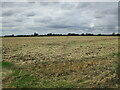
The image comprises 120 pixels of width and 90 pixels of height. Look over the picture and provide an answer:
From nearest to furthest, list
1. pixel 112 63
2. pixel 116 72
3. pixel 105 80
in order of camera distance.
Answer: pixel 105 80, pixel 116 72, pixel 112 63

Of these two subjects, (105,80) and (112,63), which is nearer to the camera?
(105,80)

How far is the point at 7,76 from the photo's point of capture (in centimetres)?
1076

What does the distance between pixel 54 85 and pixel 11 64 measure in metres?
5.45

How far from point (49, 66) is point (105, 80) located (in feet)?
14.9

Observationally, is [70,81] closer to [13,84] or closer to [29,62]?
[13,84]

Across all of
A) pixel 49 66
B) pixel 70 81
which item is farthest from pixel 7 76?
pixel 70 81

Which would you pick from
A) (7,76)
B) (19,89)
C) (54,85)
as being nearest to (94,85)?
(54,85)

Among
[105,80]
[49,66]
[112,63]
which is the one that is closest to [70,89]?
[105,80]

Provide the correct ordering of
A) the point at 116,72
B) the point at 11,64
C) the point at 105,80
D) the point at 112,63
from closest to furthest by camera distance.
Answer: the point at 105,80
the point at 116,72
the point at 112,63
the point at 11,64

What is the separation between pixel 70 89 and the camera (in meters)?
8.65

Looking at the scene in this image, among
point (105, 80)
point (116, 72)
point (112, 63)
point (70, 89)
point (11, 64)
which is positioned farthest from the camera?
point (11, 64)

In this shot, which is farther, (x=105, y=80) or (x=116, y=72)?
(x=116, y=72)

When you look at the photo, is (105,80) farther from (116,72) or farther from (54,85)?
(54,85)

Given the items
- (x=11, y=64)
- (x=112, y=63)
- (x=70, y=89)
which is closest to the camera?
(x=70, y=89)
